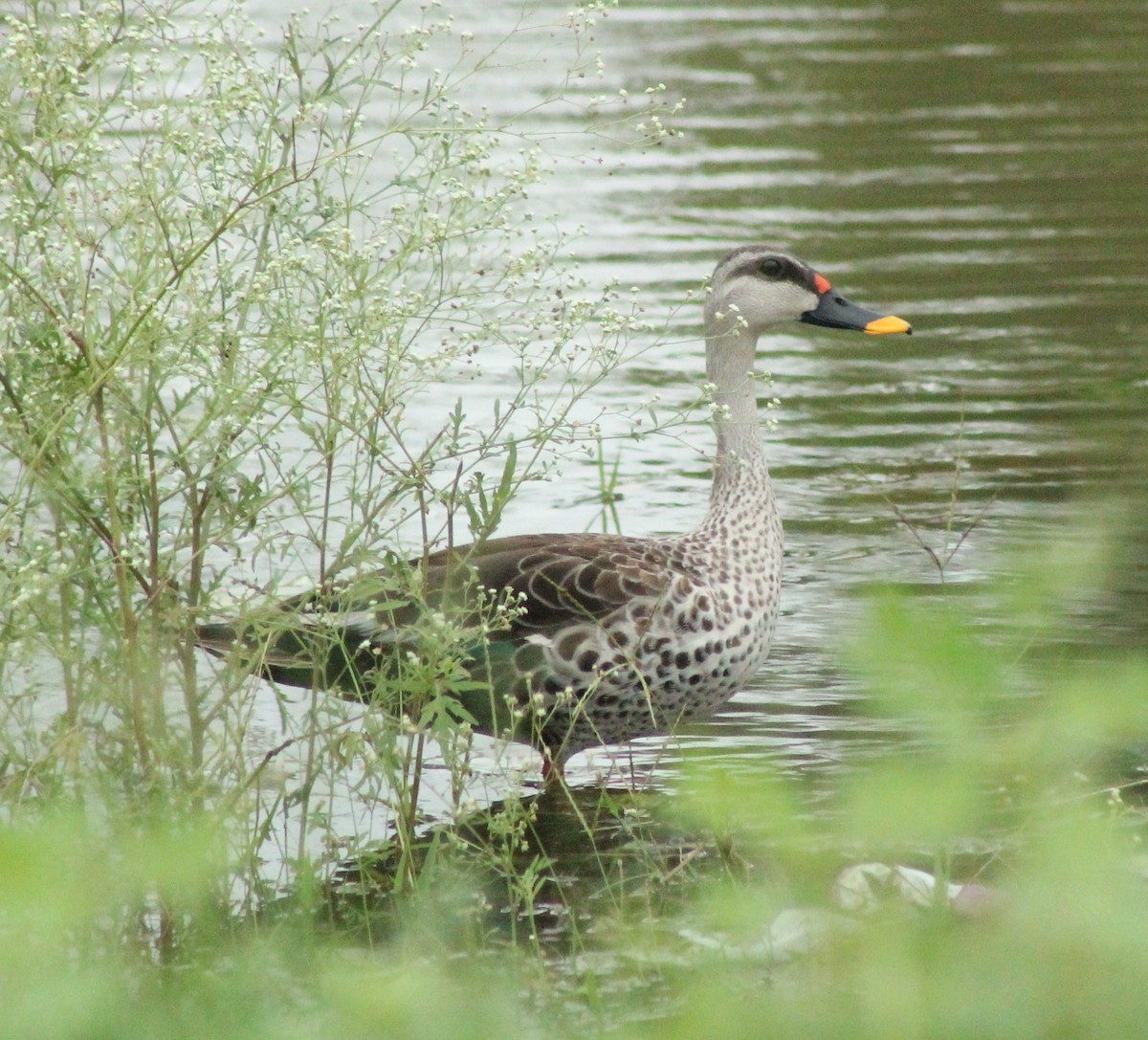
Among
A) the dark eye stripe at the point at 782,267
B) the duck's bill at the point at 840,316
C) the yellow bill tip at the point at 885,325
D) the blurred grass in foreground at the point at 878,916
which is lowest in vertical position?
the blurred grass in foreground at the point at 878,916

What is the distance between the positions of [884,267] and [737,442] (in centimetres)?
553

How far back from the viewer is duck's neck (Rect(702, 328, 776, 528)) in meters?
6.10

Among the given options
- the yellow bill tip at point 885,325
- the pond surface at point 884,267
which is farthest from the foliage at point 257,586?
the yellow bill tip at point 885,325

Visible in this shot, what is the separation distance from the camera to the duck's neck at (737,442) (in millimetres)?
6098

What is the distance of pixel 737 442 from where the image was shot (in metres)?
6.29

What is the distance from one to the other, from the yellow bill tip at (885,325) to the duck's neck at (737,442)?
1.36 ft

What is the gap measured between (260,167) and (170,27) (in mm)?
487

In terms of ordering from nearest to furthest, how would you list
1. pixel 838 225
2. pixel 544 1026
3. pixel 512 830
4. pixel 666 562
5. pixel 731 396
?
1. pixel 544 1026
2. pixel 512 830
3. pixel 666 562
4. pixel 731 396
5. pixel 838 225

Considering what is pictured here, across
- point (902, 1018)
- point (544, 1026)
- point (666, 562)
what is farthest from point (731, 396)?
point (902, 1018)

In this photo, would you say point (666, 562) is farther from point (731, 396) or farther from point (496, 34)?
point (496, 34)

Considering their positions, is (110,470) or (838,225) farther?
(838,225)

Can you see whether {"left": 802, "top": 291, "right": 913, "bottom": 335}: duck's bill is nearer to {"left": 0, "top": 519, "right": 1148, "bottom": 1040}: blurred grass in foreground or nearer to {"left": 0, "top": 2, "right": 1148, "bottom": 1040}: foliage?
{"left": 0, "top": 2, "right": 1148, "bottom": 1040}: foliage

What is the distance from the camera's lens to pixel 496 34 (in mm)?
16953

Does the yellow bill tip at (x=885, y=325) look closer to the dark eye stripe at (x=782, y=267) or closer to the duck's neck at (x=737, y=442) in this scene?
the dark eye stripe at (x=782, y=267)
